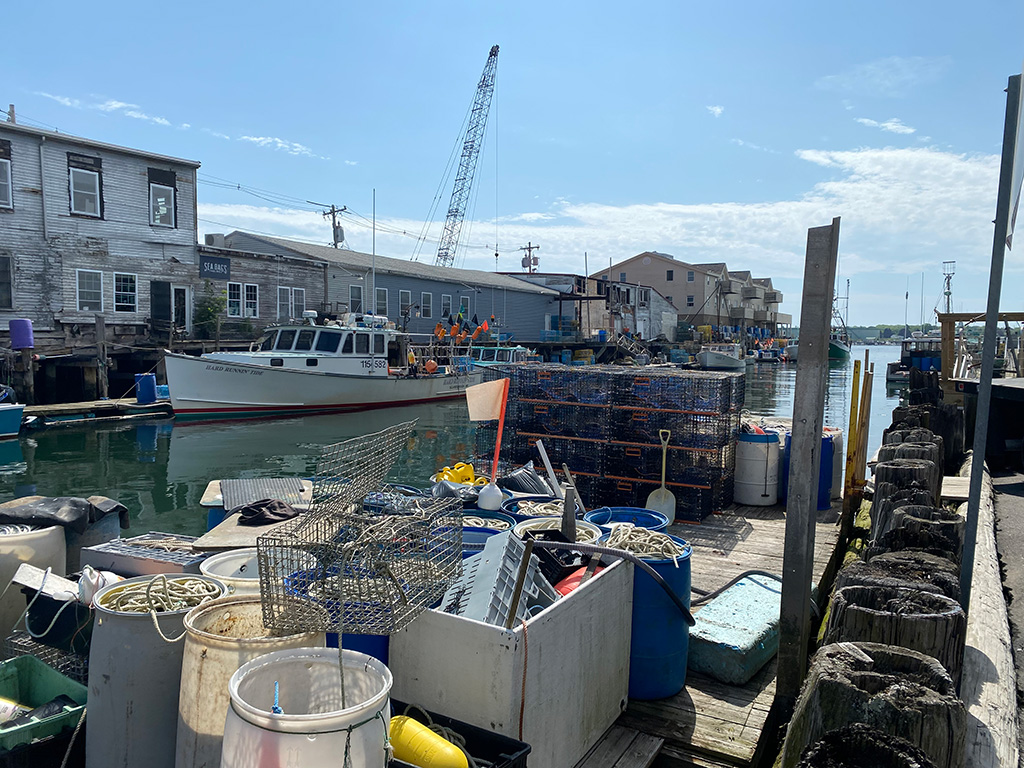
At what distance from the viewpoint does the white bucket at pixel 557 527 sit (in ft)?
14.6

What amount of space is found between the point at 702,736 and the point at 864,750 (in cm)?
211

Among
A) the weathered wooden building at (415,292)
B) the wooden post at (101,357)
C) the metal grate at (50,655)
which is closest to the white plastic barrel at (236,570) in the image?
the metal grate at (50,655)

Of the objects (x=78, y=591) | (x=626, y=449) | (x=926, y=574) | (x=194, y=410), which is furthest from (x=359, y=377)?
(x=926, y=574)

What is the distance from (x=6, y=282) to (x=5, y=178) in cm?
293

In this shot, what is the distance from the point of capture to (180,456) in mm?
16250

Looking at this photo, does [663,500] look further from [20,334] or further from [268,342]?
[20,334]

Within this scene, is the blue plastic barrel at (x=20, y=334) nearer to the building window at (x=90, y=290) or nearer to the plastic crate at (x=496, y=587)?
the building window at (x=90, y=290)

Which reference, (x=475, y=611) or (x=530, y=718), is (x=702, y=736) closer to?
(x=530, y=718)

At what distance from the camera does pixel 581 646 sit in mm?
3268

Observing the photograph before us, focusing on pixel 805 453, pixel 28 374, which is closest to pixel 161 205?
pixel 28 374

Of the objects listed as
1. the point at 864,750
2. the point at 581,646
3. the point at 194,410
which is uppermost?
the point at 864,750

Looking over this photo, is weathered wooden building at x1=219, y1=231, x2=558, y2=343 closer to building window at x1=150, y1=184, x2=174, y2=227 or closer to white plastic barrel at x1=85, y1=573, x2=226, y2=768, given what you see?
building window at x1=150, y1=184, x2=174, y2=227

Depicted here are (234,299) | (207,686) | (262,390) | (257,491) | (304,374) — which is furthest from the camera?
(234,299)

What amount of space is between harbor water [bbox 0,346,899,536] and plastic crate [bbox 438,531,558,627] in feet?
28.4
